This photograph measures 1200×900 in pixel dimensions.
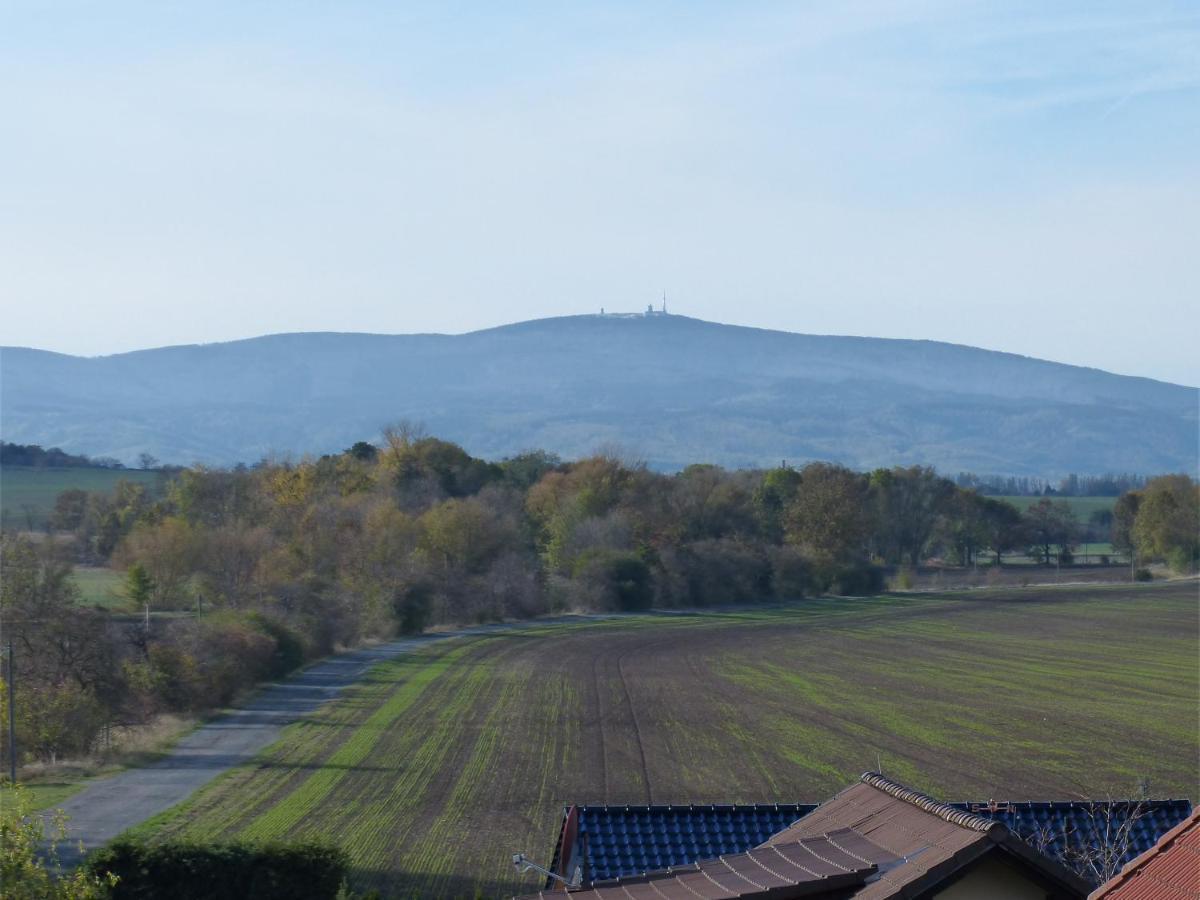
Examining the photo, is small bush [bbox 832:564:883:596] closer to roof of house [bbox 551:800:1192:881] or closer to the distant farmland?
the distant farmland

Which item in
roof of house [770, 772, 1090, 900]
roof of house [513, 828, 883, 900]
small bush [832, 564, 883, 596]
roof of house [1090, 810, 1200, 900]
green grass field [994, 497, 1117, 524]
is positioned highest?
green grass field [994, 497, 1117, 524]

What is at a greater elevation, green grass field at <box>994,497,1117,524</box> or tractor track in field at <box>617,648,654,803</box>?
green grass field at <box>994,497,1117,524</box>

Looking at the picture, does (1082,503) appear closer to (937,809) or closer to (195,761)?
(195,761)

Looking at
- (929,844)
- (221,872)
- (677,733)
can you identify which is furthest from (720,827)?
(677,733)

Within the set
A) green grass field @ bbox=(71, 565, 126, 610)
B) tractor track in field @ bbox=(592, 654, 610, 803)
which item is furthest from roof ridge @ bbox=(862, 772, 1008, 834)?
green grass field @ bbox=(71, 565, 126, 610)

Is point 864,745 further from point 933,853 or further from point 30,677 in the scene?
point 933,853

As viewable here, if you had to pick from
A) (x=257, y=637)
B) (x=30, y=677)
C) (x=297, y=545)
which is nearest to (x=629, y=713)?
(x=257, y=637)

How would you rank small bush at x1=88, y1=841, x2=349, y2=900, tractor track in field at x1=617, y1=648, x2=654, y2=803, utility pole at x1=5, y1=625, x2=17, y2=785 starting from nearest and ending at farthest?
small bush at x1=88, y1=841, x2=349, y2=900 < utility pole at x1=5, y1=625, x2=17, y2=785 < tractor track in field at x1=617, y1=648, x2=654, y2=803
